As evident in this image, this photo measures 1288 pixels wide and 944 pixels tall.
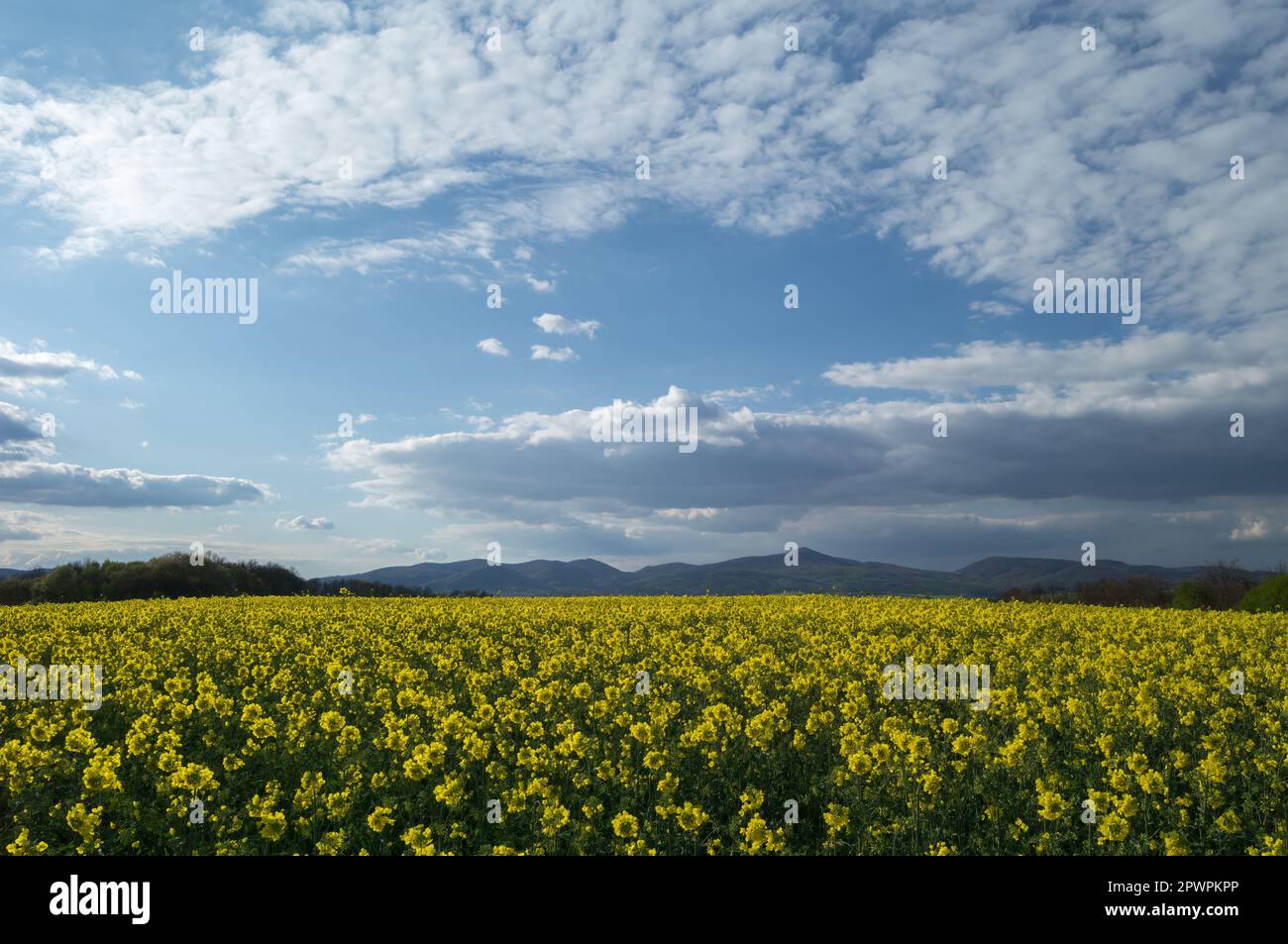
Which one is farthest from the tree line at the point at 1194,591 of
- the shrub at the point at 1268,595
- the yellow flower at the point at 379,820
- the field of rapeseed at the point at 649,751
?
the yellow flower at the point at 379,820

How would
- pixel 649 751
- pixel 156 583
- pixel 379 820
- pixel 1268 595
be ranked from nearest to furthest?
pixel 379 820 < pixel 649 751 < pixel 1268 595 < pixel 156 583

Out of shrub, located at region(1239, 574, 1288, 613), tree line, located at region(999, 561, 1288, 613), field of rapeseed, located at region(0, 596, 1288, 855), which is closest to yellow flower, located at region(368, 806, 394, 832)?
field of rapeseed, located at region(0, 596, 1288, 855)

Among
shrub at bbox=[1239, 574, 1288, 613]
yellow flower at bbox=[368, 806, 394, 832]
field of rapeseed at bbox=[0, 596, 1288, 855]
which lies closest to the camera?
yellow flower at bbox=[368, 806, 394, 832]

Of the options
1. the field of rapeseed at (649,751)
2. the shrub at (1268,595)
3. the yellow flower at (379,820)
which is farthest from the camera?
the shrub at (1268,595)

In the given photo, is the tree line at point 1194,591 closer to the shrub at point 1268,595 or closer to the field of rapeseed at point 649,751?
the shrub at point 1268,595

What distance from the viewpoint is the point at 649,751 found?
36.5ft

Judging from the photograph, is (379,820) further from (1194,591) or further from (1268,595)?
(1194,591)

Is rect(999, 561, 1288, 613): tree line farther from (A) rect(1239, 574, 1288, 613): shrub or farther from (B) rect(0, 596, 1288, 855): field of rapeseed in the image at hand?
(B) rect(0, 596, 1288, 855): field of rapeseed

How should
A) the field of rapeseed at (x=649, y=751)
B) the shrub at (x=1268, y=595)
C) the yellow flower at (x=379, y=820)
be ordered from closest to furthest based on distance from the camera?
the yellow flower at (x=379, y=820), the field of rapeseed at (x=649, y=751), the shrub at (x=1268, y=595)

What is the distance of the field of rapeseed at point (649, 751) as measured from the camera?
29.0 ft

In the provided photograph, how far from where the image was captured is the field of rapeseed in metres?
8.84

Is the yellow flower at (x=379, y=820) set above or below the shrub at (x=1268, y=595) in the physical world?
above

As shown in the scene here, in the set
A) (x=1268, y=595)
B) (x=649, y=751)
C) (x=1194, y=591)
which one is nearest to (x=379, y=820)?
(x=649, y=751)
